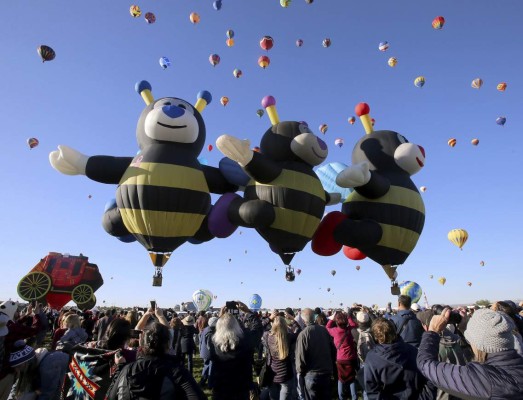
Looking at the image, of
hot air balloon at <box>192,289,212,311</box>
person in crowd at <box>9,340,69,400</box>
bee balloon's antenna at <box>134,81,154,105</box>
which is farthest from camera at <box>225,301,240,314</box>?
hot air balloon at <box>192,289,212,311</box>

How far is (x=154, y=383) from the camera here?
2.30m

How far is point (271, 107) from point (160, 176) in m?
3.28

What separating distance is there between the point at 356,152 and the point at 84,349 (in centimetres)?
830

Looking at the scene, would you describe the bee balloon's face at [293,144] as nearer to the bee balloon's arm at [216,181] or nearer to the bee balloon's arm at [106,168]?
the bee balloon's arm at [216,181]

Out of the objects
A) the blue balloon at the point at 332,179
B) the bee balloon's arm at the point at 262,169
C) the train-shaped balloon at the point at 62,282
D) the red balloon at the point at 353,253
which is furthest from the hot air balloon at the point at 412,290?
the train-shaped balloon at the point at 62,282

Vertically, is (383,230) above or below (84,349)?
above

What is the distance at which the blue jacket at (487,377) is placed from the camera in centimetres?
179

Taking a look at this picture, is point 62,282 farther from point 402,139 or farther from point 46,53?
point 402,139

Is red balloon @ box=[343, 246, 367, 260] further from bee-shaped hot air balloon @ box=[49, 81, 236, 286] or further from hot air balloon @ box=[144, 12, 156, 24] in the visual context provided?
→ hot air balloon @ box=[144, 12, 156, 24]

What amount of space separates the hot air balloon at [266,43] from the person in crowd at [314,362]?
36.2ft

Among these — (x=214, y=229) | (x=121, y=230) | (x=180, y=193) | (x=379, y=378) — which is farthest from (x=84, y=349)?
(x=121, y=230)

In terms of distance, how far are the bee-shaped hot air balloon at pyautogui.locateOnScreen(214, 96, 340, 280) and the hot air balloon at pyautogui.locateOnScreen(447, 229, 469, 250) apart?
46.3 ft

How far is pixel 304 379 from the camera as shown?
4680 mm

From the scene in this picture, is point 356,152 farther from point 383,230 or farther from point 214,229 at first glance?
point 214,229
